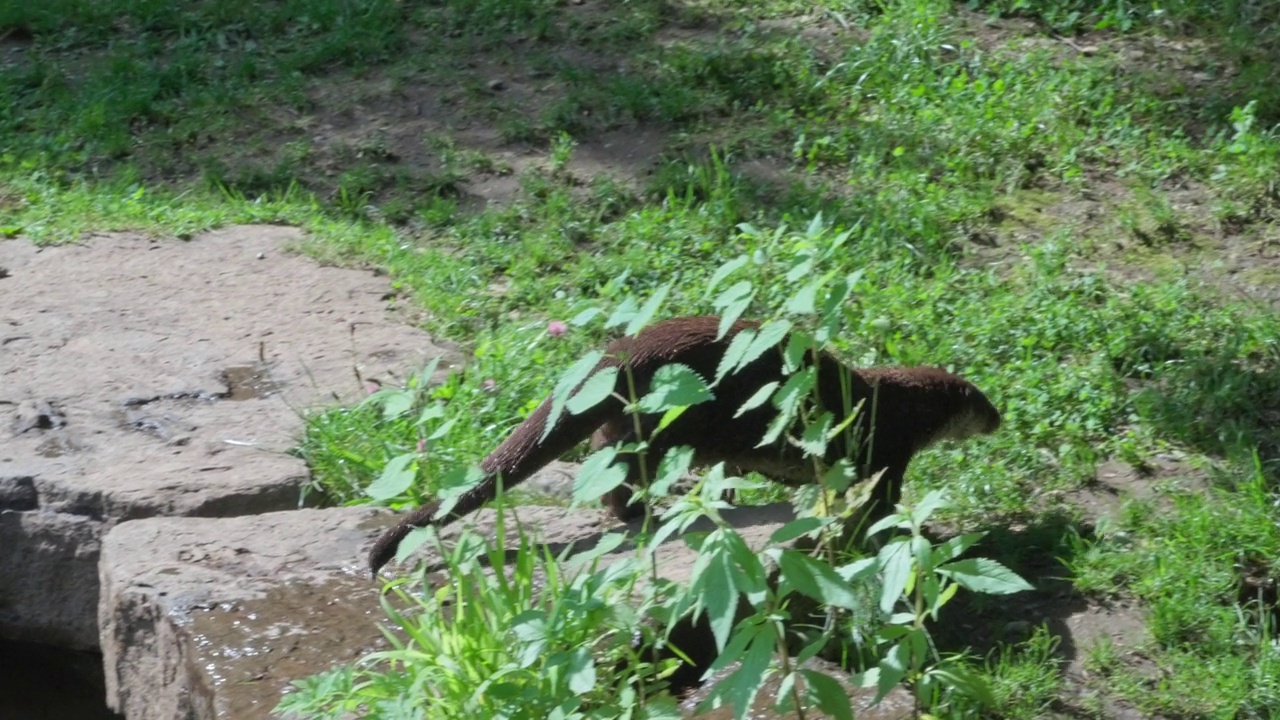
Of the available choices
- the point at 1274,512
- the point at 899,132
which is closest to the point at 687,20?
the point at 899,132

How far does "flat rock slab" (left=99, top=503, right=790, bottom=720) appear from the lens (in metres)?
3.05

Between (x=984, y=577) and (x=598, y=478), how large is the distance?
26.3 inches

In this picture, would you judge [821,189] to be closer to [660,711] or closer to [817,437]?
[817,437]

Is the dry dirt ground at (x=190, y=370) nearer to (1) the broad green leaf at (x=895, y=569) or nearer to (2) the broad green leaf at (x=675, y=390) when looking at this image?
(1) the broad green leaf at (x=895, y=569)

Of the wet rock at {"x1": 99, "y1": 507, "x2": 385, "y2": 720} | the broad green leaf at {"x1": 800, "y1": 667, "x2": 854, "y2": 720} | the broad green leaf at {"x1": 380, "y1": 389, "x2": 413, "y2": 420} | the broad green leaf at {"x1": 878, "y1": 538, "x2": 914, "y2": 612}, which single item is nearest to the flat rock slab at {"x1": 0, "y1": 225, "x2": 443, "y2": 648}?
the wet rock at {"x1": 99, "y1": 507, "x2": 385, "y2": 720}

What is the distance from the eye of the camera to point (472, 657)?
263 cm

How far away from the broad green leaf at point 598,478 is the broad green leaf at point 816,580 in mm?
306

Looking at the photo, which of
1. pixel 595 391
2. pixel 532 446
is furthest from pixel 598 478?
pixel 532 446

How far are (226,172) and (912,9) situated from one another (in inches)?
128

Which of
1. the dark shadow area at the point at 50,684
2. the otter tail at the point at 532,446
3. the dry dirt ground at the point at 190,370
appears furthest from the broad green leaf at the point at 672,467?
the dark shadow area at the point at 50,684

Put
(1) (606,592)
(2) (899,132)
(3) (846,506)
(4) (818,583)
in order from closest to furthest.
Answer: (4) (818,583), (1) (606,592), (3) (846,506), (2) (899,132)

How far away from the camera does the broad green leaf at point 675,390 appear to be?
2.43m

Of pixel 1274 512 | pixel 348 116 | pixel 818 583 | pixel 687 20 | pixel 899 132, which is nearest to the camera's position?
pixel 818 583

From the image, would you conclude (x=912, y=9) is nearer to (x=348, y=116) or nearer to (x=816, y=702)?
(x=348, y=116)
